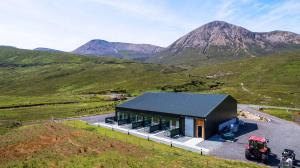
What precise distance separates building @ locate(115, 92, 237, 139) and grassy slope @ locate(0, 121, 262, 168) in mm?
9725

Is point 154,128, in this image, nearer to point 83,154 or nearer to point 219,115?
point 219,115

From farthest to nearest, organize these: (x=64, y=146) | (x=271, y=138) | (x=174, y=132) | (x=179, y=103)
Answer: (x=179, y=103) → (x=174, y=132) → (x=271, y=138) → (x=64, y=146)

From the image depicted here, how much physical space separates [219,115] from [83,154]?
31941 millimetres

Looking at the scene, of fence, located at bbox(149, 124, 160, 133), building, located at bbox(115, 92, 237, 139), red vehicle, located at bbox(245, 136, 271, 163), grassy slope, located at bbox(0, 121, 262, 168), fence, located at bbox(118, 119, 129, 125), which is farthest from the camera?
fence, located at bbox(118, 119, 129, 125)

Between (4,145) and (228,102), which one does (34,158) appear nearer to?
(4,145)

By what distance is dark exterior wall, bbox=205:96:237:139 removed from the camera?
50.8 metres

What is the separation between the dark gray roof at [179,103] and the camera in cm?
5319

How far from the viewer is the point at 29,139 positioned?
42.0 metres

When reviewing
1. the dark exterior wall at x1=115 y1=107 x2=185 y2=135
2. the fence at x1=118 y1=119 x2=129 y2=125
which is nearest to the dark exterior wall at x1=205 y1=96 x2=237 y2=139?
the dark exterior wall at x1=115 y1=107 x2=185 y2=135

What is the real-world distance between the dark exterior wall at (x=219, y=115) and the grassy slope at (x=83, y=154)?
1140 cm

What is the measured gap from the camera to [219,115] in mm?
55281

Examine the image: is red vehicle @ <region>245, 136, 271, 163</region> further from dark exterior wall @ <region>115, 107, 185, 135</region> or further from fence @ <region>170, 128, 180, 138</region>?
dark exterior wall @ <region>115, 107, 185, 135</region>

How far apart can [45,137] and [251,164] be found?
108 feet

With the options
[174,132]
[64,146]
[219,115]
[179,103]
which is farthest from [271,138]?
[64,146]
